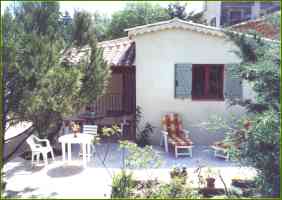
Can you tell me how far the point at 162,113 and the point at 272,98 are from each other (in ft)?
23.6

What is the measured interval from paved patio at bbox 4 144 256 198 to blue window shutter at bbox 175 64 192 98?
8.37 feet

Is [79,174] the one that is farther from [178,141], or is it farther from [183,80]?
[183,80]

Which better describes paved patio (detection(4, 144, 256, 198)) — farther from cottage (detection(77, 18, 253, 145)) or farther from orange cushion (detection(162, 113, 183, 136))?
cottage (detection(77, 18, 253, 145))

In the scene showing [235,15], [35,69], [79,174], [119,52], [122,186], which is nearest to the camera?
[35,69]

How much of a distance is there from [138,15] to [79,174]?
855 centimetres

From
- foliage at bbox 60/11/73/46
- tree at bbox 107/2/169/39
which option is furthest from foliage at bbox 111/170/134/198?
tree at bbox 107/2/169/39

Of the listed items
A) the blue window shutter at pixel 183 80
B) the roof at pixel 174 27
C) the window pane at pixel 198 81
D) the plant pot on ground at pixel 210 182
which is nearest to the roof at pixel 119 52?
the roof at pixel 174 27

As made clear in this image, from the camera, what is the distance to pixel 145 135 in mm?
11984

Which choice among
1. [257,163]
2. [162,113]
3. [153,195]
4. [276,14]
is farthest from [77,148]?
[276,14]

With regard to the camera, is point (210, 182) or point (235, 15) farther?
point (235, 15)

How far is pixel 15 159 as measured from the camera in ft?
32.8

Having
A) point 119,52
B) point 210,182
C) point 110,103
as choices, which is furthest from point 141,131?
point 210,182

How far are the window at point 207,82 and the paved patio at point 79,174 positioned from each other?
100 inches

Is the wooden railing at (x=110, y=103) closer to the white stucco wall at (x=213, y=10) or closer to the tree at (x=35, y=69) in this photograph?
the white stucco wall at (x=213, y=10)
